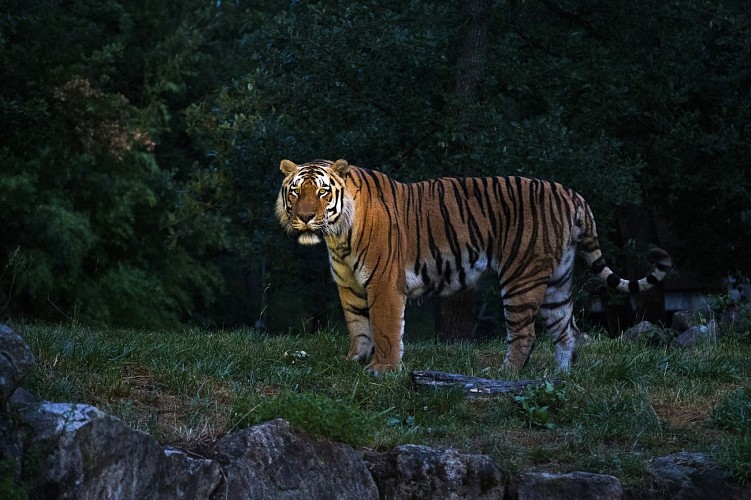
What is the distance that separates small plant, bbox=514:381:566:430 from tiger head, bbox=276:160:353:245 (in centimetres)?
210

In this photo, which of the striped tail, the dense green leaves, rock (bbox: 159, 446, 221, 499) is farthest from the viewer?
the dense green leaves

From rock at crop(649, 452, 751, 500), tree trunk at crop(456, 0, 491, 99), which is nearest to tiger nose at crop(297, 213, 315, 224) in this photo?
rock at crop(649, 452, 751, 500)

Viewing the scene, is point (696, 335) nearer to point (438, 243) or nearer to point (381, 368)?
point (438, 243)

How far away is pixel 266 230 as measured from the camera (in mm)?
15461

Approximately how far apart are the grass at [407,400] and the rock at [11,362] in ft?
2.78

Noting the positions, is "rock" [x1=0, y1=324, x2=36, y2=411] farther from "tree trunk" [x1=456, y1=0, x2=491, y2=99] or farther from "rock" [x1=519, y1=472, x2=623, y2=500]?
"tree trunk" [x1=456, y1=0, x2=491, y2=99]

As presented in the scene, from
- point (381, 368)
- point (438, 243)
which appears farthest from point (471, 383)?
point (438, 243)

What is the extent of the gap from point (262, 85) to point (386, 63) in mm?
1686

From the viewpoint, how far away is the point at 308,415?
6.43 metres

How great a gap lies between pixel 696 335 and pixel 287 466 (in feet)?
19.5

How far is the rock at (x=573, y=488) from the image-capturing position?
6.57m

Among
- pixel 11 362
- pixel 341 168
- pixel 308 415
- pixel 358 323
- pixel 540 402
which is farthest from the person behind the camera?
pixel 358 323

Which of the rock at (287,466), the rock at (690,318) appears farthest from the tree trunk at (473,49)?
the rock at (287,466)

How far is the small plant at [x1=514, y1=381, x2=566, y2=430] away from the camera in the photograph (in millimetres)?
7527
